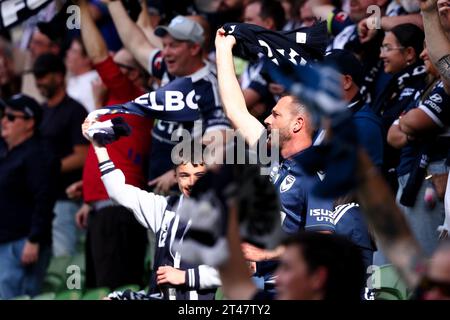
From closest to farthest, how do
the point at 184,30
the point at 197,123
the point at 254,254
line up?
the point at 254,254
the point at 197,123
the point at 184,30

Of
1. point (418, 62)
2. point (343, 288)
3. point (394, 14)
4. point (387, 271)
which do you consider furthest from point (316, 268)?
point (394, 14)

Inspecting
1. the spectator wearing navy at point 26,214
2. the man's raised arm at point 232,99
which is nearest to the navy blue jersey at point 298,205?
the man's raised arm at point 232,99

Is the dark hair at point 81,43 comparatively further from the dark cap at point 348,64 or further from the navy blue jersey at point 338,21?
the dark cap at point 348,64

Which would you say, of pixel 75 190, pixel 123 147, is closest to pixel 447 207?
pixel 123 147

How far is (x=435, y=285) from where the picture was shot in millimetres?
4180

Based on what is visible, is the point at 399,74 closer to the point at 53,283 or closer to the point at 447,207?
the point at 447,207

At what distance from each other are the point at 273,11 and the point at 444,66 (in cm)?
302

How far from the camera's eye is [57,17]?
9.77 m

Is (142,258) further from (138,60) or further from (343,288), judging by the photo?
(343,288)

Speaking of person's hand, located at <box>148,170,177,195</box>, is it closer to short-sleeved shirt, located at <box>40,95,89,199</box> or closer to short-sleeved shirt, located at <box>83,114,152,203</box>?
short-sleeved shirt, located at <box>83,114,152,203</box>

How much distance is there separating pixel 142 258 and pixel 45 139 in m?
1.57

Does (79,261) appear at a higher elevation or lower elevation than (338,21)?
lower

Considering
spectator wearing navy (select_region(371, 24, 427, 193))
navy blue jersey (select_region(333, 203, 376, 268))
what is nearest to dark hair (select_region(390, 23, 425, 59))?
spectator wearing navy (select_region(371, 24, 427, 193))

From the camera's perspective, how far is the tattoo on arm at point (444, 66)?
22.3ft
